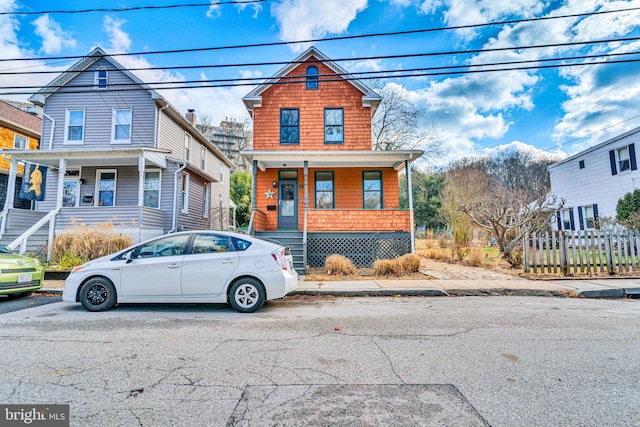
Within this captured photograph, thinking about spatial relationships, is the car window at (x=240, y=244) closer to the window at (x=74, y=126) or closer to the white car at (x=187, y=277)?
Answer: the white car at (x=187, y=277)

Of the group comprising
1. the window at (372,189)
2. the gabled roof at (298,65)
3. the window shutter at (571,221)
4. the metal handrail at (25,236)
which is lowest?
the metal handrail at (25,236)

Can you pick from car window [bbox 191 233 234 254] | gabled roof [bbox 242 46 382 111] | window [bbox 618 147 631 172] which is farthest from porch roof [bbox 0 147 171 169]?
window [bbox 618 147 631 172]

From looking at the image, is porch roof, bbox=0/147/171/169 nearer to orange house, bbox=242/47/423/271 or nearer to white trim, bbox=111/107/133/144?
white trim, bbox=111/107/133/144

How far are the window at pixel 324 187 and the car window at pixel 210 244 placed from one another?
847 centimetres

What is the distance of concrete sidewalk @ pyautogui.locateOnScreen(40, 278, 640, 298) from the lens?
25.6 ft

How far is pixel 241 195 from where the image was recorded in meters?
29.5

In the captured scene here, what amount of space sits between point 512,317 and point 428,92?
61.8 feet

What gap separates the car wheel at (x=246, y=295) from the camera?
230 inches

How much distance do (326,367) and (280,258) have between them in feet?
9.83

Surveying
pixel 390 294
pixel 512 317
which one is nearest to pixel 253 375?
pixel 512 317

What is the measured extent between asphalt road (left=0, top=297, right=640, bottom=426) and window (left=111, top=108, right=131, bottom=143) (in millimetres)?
11748

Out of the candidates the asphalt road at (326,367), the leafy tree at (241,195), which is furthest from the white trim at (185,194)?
the asphalt road at (326,367)

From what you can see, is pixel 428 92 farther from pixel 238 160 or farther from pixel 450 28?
pixel 238 160

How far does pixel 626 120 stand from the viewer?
58.6 ft
